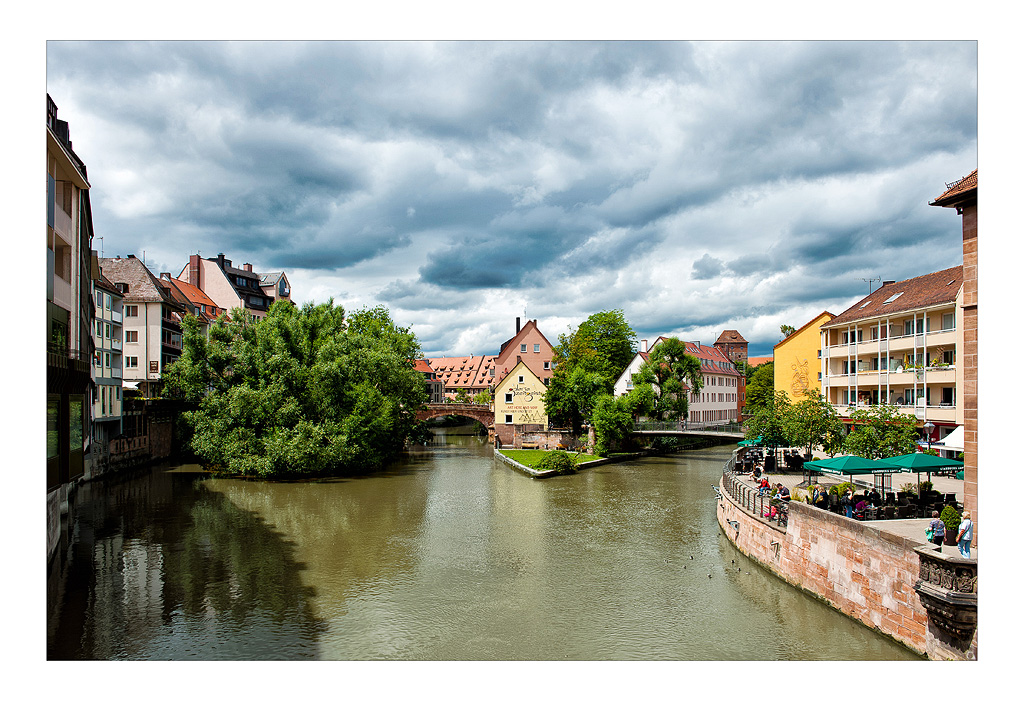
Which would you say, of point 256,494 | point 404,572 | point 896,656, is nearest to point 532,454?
point 256,494

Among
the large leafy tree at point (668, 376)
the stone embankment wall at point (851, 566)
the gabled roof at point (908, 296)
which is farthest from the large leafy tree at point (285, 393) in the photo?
the gabled roof at point (908, 296)

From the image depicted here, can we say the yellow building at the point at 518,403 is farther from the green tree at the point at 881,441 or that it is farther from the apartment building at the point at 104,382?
the green tree at the point at 881,441

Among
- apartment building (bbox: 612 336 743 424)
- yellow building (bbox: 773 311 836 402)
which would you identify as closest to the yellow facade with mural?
apartment building (bbox: 612 336 743 424)

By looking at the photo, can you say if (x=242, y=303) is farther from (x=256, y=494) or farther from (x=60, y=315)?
(x=60, y=315)

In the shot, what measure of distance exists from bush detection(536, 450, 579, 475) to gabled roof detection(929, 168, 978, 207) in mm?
26574

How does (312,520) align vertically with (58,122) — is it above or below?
below

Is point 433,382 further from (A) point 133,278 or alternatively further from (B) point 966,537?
(B) point 966,537

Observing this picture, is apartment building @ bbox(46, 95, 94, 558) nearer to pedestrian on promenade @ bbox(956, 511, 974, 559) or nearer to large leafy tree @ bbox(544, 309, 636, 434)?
pedestrian on promenade @ bbox(956, 511, 974, 559)

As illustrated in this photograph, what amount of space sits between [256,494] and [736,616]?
21.4 metres

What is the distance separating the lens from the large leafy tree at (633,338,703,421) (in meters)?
45.0

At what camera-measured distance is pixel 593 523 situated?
21.8 m

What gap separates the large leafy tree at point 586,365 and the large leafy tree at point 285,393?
44.3 feet

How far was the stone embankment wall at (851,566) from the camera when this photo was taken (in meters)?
10.3

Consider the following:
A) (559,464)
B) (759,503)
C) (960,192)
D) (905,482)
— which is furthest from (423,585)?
(559,464)
